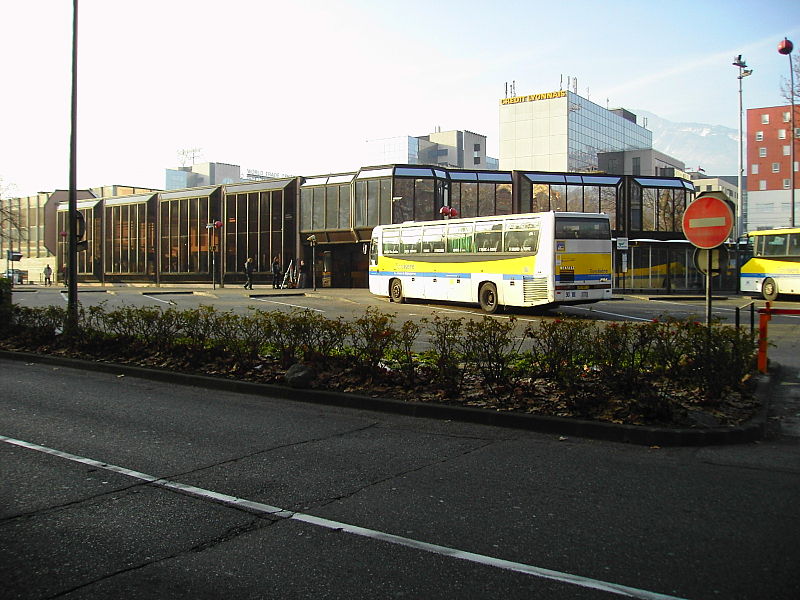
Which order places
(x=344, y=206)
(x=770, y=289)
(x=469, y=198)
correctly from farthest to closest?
1. (x=344, y=206)
2. (x=469, y=198)
3. (x=770, y=289)

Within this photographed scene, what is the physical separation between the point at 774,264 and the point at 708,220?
2571 centimetres

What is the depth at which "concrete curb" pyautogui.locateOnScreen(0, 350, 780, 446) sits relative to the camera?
22.0 feet

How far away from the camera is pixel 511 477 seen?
566cm

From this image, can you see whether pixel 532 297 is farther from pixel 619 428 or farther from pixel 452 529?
pixel 452 529

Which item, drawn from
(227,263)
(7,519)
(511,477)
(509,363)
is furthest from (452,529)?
(227,263)

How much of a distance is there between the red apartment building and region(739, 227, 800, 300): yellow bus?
68648 mm

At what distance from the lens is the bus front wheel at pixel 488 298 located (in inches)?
933

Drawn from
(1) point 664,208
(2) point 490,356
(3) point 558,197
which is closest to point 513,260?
(2) point 490,356

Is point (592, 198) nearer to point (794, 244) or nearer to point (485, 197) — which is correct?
point (485, 197)

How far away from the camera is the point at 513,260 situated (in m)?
22.9

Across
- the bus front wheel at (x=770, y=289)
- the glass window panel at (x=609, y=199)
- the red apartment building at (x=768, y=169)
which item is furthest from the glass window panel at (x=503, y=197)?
the red apartment building at (x=768, y=169)

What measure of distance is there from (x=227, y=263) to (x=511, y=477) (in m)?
50.4

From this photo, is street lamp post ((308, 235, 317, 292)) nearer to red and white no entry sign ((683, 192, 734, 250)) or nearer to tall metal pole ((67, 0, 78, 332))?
tall metal pole ((67, 0, 78, 332))

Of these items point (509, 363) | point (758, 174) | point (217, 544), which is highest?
point (758, 174)
